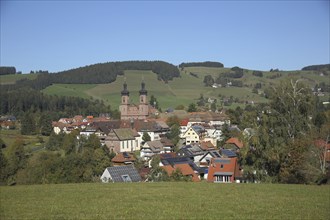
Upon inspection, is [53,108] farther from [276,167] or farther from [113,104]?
[276,167]

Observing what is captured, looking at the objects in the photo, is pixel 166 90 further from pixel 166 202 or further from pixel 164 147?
pixel 166 202

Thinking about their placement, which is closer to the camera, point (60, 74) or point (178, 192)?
point (178, 192)

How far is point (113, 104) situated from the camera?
142 m

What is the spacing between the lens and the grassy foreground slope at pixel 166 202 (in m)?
14.4

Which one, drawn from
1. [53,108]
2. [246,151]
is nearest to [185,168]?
[246,151]

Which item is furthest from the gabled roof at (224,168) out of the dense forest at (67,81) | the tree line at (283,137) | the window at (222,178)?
the dense forest at (67,81)

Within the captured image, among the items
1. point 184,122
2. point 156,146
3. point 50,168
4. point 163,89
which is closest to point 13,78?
point 163,89

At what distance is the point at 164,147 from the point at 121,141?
24.3ft

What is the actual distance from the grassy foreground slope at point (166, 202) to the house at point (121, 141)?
1927 inches

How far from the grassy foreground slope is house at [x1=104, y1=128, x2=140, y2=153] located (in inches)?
1927

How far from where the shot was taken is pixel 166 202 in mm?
16812

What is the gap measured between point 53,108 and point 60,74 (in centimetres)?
5309

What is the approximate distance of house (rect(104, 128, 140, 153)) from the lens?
7112cm

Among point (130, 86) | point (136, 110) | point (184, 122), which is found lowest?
point (184, 122)
